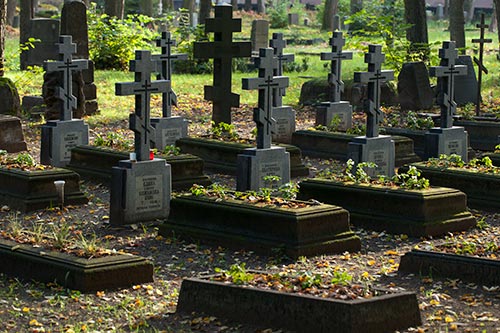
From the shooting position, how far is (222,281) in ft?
32.7

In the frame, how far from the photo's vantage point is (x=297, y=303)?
30.8 feet

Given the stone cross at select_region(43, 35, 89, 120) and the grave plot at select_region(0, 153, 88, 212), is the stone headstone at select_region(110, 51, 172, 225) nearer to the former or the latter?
the grave plot at select_region(0, 153, 88, 212)

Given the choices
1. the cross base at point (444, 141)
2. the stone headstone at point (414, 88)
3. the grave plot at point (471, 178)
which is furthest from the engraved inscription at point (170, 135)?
the stone headstone at point (414, 88)

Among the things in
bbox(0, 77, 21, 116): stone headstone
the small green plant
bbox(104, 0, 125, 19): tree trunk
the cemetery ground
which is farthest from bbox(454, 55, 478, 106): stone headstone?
the small green plant

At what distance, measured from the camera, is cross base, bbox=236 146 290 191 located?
595 inches

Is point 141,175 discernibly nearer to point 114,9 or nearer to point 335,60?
point 335,60

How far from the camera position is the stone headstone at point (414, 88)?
2406 centimetres

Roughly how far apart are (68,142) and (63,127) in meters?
0.24

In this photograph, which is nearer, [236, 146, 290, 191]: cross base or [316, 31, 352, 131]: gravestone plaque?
[236, 146, 290, 191]: cross base

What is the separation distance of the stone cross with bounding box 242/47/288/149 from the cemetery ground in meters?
1.56

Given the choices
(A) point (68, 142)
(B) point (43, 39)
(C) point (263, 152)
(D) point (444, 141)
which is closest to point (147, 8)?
(B) point (43, 39)

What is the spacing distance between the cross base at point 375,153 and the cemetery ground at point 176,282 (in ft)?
5.96

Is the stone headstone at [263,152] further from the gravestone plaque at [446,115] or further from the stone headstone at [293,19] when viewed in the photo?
the stone headstone at [293,19]

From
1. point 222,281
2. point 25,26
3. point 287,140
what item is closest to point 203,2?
point 25,26
